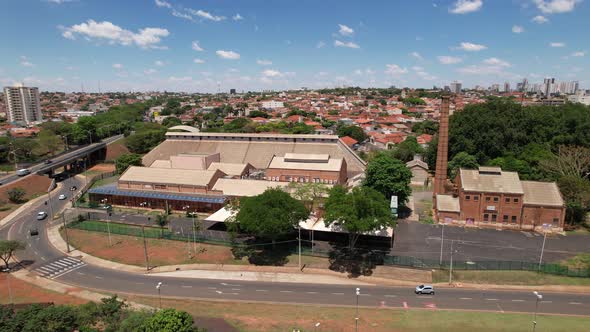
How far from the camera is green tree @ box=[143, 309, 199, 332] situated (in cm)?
2656

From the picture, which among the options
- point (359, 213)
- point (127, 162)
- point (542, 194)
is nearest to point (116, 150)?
point (127, 162)

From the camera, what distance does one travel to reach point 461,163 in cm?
8450

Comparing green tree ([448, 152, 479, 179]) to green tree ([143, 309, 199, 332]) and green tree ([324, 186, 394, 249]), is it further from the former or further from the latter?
green tree ([143, 309, 199, 332])

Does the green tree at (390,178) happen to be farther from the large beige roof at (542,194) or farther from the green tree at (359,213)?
the large beige roof at (542,194)

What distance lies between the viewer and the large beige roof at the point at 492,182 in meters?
59.8

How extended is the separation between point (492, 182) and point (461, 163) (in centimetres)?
2400

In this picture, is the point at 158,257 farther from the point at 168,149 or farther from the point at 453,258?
the point at 168,149

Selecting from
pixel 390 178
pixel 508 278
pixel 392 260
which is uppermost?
pixel 390 178

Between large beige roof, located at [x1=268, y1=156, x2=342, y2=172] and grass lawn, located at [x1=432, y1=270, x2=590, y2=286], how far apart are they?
121 ft

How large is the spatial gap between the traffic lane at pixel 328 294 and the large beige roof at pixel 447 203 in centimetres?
2125

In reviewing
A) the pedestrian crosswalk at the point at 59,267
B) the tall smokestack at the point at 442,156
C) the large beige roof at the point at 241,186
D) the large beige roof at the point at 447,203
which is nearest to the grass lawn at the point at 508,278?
the large beige roof at the point at 447,203

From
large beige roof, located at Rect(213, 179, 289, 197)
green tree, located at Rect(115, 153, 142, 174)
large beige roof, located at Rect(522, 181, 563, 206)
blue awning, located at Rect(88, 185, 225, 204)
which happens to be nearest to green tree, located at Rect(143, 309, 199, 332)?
blue awning, located at Rect(88, 185, 225, 204)

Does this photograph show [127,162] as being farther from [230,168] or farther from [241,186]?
[241,186]

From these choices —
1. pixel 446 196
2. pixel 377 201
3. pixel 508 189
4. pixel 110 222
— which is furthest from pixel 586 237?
pixel 110 222
